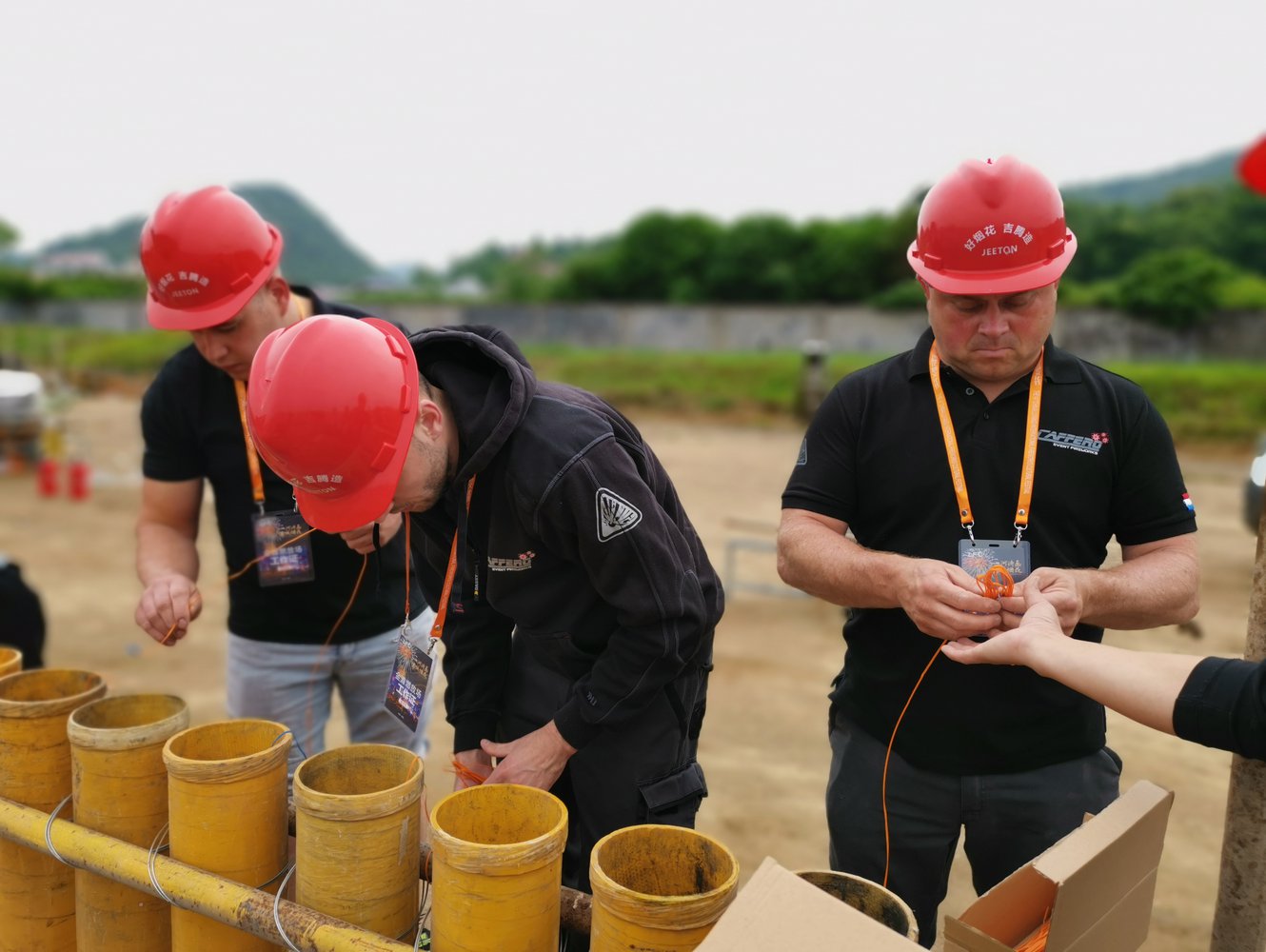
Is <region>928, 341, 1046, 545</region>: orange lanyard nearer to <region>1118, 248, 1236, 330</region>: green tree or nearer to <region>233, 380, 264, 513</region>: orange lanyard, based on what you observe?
<region>233, 380, 264, 513</region>: orange lanyard

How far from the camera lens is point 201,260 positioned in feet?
10.0

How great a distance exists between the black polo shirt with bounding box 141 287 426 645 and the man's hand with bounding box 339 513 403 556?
0.21 meters

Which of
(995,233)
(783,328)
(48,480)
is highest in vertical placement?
(995,233)

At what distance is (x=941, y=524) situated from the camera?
2469 millimetres

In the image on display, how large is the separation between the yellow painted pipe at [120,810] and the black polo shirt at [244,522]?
854mm

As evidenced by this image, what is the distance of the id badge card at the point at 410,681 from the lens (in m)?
2.53

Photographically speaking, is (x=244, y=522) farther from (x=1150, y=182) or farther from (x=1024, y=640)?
(x=1150, y=182)

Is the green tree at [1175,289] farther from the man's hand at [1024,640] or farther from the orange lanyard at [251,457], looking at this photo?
the man's hand at [1024,640]

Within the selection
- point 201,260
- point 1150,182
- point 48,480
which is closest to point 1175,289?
point 48,480

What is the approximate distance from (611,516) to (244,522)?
1.75 metres

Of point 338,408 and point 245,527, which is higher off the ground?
point 338,408

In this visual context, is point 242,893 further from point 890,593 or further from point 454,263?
point 454,263

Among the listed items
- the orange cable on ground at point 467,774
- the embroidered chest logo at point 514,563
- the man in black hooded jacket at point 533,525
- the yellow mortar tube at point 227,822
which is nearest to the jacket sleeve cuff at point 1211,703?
the man in black hooded jacket at point 533,525

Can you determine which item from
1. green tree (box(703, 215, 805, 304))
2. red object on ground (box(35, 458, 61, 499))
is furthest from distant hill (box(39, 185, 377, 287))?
red object on ground (box(35, 458, 61, 499))
